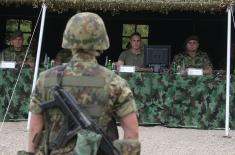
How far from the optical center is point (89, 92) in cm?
263

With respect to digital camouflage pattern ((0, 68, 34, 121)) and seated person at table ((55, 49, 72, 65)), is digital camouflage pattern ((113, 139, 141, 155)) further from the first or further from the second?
seated person at table ((55, 49, 72, 65))

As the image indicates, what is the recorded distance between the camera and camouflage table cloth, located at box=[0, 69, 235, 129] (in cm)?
802

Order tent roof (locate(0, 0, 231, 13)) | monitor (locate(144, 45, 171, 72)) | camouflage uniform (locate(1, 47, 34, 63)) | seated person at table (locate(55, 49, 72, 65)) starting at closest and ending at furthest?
tent roof (locate(0, 0, 231, 13))
monitor (locate(144, 45, 171, 72))
camouflage uniform (locate(1, 47, 34, 63))
seated person at table (locate(55, 49, 72, 65))

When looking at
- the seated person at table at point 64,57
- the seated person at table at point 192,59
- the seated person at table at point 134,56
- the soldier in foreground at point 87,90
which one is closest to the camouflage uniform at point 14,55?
the seated person at table at point 64,57

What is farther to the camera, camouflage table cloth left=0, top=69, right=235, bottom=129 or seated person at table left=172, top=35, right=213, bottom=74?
seated person at table left=172, top=35, right=213, bottom=74

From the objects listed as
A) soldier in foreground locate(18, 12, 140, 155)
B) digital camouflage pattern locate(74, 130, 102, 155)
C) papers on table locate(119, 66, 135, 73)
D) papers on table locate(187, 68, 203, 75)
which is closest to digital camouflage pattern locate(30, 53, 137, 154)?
soldier in foreground locate(18, 12, 140, 155)

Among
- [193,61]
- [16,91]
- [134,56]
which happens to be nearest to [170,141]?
[193,61]

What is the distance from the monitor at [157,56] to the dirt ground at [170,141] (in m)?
0.94

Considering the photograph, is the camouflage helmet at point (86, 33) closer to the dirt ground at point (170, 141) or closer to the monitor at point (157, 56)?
the dirt ground at point (170, 141)

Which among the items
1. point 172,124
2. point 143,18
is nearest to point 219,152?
point 172,124

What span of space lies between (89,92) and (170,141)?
484 centimetres

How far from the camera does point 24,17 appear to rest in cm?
1212

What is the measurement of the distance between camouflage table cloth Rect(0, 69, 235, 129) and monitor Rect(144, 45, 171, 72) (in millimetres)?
232

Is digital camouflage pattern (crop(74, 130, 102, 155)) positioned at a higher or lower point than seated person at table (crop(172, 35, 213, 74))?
lower
